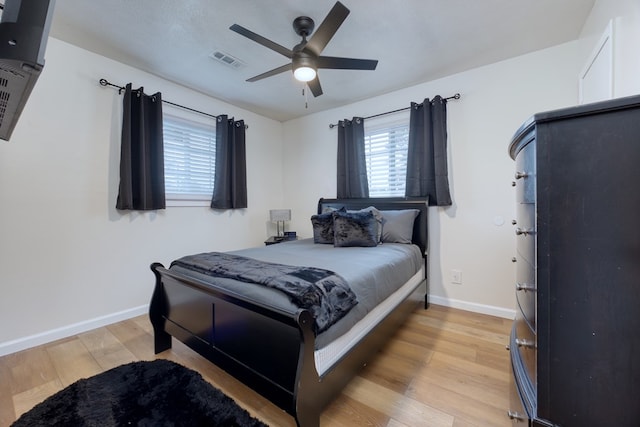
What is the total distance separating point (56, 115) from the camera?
2.29m

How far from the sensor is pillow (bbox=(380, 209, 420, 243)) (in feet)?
9.35

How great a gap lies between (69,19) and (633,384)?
359cm

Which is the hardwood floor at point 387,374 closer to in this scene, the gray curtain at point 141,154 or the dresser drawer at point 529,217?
the dresser drawer at point 529,217

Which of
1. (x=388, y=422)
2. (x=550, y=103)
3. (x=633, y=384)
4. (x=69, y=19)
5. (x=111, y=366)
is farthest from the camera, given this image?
(x=550, y=103)

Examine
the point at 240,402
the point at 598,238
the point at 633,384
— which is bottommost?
the point at 240,402

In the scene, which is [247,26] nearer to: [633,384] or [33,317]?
[633,384]

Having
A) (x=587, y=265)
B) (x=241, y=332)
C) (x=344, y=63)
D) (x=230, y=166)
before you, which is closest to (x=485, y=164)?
(x=344, y=63)

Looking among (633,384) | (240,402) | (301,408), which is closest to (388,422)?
(301,408)

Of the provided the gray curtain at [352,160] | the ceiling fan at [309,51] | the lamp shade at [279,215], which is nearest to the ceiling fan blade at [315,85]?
the ceiling fan at [309,51]

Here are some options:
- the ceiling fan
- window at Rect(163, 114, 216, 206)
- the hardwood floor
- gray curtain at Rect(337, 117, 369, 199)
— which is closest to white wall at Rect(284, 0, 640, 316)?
the hardwood floor

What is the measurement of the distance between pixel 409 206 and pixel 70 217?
335cm

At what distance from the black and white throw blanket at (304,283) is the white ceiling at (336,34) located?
6.06 ft

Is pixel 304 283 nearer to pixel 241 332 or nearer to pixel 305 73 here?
pixel 241 332

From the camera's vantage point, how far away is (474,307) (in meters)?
2.81
